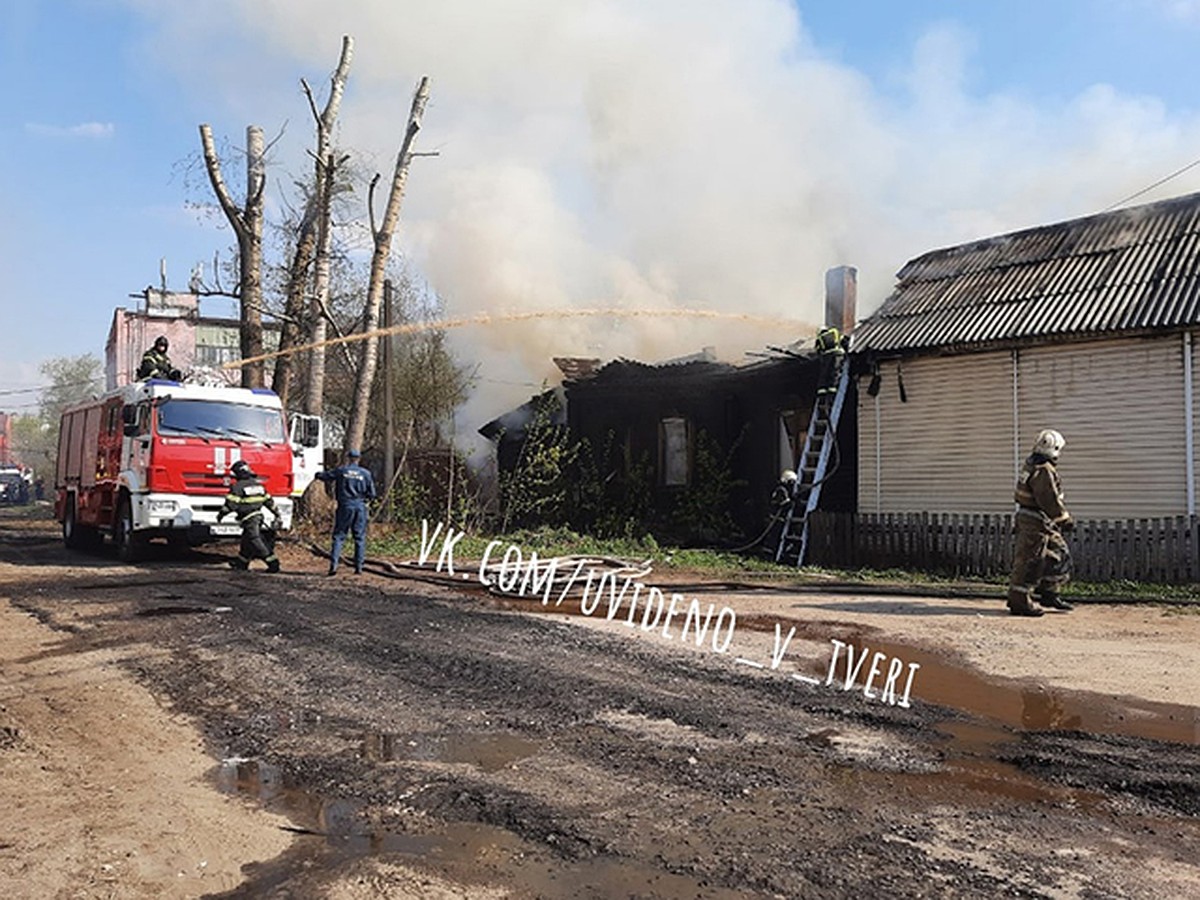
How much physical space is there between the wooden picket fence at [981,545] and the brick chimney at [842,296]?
5250mm

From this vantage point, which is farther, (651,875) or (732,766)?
(732,766)

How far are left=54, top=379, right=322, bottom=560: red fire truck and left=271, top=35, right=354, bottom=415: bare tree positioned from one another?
4.45 m

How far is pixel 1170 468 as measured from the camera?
13312mm

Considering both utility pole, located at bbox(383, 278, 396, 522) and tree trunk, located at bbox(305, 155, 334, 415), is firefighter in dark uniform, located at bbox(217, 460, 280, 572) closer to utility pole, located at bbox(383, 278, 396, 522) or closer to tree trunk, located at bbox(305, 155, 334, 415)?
tree trunk, located at bbox(305, 155, 334, 415)

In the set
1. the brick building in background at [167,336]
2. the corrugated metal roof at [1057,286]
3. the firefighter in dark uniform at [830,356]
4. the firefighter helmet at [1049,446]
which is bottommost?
the firefighter helmet at [1049,446]

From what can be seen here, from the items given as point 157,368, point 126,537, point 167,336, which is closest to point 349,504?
point 126,537

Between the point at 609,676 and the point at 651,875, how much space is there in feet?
10.5

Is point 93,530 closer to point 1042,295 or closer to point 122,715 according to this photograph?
point 122,715

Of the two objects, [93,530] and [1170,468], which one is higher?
[1170,468]

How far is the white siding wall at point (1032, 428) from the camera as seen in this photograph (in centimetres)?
1341

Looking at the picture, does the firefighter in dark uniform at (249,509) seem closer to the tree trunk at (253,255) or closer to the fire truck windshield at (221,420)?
the fire truck windshield at (221,420)

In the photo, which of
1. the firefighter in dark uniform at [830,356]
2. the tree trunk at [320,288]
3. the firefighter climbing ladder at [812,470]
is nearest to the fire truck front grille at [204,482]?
the tree trunk at [320,288]

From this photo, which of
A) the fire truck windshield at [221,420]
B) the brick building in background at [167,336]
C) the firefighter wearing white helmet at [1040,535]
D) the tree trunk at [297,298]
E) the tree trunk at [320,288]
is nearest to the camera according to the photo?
the firefighter wearing white helmet at [1040,535]

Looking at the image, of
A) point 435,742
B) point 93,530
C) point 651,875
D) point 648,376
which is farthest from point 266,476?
point 651,875
